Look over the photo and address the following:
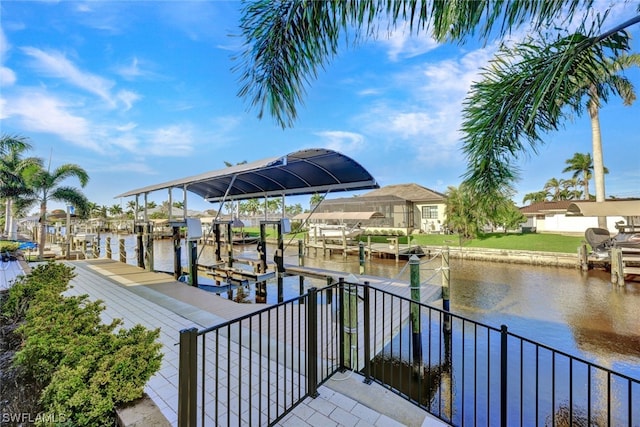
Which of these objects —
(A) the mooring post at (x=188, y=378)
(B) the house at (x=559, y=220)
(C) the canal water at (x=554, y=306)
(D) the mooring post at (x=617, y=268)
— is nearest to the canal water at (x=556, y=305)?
(C) the canal water at (x=554, y=306)

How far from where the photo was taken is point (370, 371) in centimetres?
414

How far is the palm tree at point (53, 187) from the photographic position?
12555mm

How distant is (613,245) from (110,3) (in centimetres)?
1914

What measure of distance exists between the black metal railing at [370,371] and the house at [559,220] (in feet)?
67.0

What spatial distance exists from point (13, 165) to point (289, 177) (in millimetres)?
13710

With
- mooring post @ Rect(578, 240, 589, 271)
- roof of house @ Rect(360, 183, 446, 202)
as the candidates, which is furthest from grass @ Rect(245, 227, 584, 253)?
roof of house @ Rect(360, 183, 446, 202)

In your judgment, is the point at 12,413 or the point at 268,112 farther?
the point at 268,112

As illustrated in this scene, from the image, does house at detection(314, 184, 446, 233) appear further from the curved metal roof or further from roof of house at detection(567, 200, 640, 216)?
the curved metal roof

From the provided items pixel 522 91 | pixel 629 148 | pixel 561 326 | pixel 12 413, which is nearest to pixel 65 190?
pixel 12 413

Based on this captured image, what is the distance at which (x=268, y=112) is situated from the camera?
247 cm

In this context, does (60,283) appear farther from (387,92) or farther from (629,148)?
(629,148)

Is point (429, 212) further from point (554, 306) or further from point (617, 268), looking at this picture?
point (554, 306)

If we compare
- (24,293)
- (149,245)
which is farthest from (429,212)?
(24,293)

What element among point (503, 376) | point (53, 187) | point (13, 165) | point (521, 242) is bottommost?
point (521, 242)
